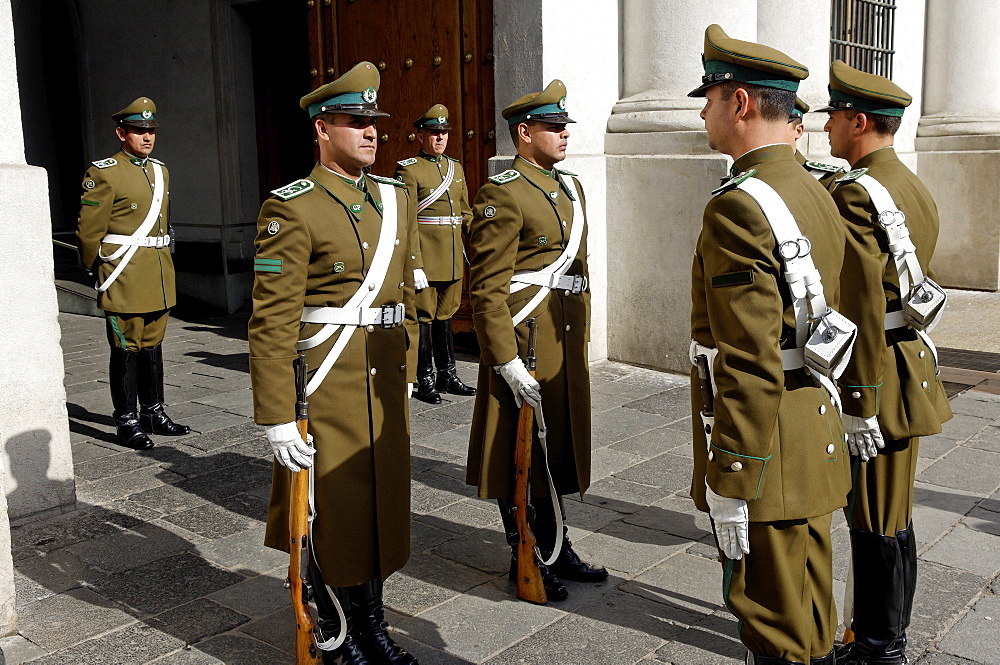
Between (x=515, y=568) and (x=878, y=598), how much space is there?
1.39m

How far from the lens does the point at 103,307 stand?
6.23 metres

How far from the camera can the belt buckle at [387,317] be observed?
3.25 meters

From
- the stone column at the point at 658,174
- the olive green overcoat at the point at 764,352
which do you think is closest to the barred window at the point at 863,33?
the stone column at the point at 658,174

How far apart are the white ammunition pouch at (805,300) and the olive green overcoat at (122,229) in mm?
4783

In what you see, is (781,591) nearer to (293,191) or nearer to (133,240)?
(293,191)

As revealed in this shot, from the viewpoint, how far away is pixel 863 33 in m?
11.0

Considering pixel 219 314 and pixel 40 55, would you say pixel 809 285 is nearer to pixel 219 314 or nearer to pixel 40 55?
pixel 219 314

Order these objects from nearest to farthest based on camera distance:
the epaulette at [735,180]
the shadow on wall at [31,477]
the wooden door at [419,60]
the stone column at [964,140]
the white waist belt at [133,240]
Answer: the epaulette at [735,180]
the shadow on wall at [31,477]
the white waist belt at [133,240]
the wooden door at [419,60]
the stone column at [964,140]

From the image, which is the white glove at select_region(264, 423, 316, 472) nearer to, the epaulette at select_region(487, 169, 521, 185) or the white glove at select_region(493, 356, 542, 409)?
the white glove at select_region(493, 356, 542, 409)

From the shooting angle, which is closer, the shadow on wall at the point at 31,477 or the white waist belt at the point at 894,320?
the white waist belt at the point at 894,320

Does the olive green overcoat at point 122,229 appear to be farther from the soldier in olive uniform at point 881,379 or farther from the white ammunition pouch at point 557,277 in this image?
the soldier in olive uniform at point 881,379

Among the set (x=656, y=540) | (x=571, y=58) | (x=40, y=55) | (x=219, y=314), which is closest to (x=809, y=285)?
(x=656, y=540)

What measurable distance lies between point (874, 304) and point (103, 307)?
480cm

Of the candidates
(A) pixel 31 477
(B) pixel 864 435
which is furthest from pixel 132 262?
(B) pixel 864 435
